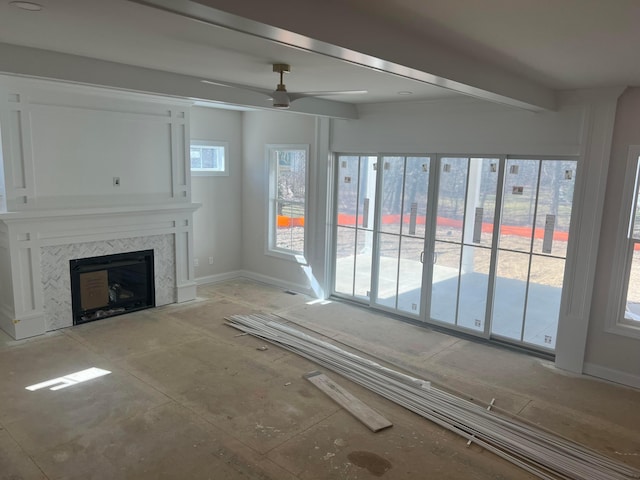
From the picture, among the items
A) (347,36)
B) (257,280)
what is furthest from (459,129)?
(257,280)

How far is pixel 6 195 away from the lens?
197 inches

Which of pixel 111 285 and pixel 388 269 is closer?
pixel 111 285

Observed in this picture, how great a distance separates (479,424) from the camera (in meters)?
3.75

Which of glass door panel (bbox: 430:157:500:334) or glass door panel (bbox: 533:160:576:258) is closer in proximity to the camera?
glass door panel (bbox: 533:160:576:258)

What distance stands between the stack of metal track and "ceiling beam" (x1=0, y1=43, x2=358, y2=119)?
9.09ft

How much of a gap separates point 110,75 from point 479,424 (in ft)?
13.9

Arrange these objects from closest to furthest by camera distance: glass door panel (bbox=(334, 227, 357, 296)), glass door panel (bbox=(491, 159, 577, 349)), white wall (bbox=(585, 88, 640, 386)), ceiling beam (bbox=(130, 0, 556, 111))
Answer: ceiling beam (bbox=(130, 0, 556, 111)) < white wall (bbox=(585, 88, 640, 386)) < glass door panel (bbox=(491, 159, 577, 349)) < glass door panel (bbox=(334, 227, 357, 296))

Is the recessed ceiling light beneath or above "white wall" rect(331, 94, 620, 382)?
above

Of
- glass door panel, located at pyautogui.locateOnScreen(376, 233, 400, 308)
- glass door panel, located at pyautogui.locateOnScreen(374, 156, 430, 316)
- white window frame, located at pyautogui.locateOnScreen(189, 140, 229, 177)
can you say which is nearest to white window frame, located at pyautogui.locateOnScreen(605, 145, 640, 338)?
glass door panel, located at pyautogui.locateOnScreen(374, 156, 430, 316)

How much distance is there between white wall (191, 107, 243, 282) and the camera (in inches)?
294

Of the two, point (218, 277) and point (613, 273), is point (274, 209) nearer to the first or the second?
point (218, 277)

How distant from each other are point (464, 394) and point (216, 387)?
7.51 feet

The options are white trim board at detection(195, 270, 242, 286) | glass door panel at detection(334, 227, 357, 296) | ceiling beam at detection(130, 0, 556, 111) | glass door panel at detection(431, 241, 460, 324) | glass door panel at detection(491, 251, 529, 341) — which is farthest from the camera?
white trim board at detection(195, 270, 242, 286)

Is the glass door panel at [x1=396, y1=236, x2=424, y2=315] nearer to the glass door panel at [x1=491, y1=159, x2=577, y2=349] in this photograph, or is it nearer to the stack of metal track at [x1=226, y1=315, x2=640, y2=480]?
the glass door panel at [x1=491, y1=159, x2=577, y2=349]
